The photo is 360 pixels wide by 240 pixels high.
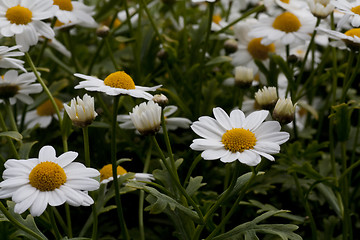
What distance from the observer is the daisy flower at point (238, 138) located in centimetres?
72

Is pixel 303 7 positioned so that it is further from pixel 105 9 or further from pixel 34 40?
pixel 34 40

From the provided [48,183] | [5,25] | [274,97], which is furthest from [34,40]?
[274,97]

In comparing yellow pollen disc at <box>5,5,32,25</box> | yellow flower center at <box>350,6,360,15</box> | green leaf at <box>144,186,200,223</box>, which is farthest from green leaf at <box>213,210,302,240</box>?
yellow pollen disc at <box>5,5,32,25</box>

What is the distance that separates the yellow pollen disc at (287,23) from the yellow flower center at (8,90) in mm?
652

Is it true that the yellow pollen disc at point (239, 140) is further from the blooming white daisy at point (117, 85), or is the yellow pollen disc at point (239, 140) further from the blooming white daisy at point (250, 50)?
the blooming white daisy at point (250, 50)

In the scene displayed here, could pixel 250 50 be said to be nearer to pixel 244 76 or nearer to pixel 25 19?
pixel 244 76

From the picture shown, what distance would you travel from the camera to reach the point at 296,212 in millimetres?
1228

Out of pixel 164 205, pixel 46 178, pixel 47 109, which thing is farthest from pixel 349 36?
pixel 47 109

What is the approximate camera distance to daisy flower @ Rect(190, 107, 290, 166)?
2.37 feet

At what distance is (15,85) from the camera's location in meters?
1.07

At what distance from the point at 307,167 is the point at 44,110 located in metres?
0.72

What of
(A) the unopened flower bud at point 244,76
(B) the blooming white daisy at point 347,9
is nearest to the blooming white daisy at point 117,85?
(A) the unopened flower bud at point 244,76

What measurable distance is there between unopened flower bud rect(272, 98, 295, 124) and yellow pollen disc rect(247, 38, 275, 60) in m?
0.66

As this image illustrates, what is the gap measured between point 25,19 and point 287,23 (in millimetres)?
→ 637
